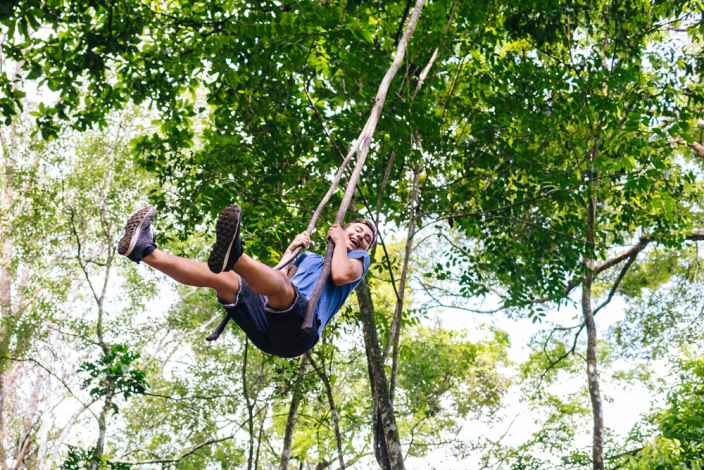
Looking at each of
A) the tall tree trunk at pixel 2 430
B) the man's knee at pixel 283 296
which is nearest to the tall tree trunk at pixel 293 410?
the man's knee at pixel 283 296

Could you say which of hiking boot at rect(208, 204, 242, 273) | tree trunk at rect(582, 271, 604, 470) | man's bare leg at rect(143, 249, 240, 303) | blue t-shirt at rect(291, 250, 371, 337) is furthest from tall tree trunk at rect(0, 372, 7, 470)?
hiking boot at rect(208, 204, 242, 273)

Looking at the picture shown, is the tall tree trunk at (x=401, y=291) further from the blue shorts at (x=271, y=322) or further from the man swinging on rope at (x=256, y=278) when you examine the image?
the blue shorts at (x=271, y=322)

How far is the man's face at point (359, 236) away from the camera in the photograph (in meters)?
3.33

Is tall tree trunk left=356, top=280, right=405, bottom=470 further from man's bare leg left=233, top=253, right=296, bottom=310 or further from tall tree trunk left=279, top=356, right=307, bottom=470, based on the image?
man's bare leg left=233, top=253, right=296, bottom=310

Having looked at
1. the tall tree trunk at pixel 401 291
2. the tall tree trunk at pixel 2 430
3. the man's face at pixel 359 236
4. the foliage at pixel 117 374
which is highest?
the tall tree trunk at pixel 2 430

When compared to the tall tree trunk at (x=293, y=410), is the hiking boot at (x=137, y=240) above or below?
below

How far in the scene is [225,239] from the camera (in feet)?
7.22

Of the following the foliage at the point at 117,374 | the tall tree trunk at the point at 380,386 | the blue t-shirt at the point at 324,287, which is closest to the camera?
the blue t-shirt at the point at 324,287

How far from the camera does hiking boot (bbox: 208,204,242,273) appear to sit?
7.22 ft

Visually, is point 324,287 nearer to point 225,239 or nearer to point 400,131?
point 225,239

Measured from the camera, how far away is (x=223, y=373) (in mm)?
10492

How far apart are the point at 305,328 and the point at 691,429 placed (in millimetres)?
6329

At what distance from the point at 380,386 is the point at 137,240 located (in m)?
3.41

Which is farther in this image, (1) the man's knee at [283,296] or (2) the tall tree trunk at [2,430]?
(2) the tall tree trunk at [2,430]
